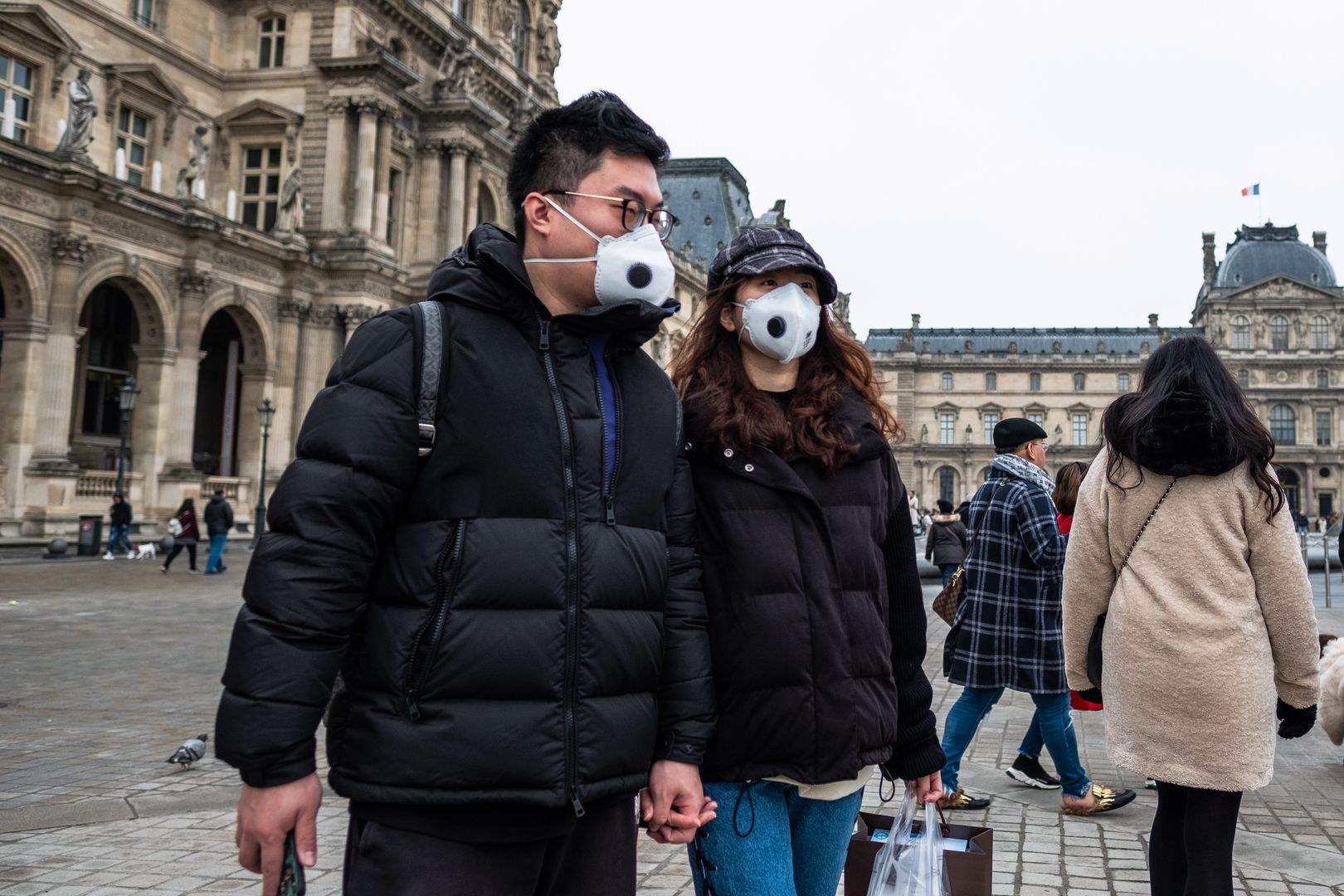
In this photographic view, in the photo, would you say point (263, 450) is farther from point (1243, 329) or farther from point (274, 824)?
point (1243, 329)

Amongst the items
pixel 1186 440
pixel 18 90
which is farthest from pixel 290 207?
pixel 1186 440

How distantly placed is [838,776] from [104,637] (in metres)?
11.5

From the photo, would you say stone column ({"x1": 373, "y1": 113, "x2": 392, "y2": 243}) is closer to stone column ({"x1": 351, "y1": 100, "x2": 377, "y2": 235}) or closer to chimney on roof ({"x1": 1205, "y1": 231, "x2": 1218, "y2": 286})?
stone column ({"x1": 351, "y1": 100, "x2": 377, "y2": 235})

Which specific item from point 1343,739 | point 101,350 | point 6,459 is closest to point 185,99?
point 101,350

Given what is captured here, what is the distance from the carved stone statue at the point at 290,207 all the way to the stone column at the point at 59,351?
6.84 meters

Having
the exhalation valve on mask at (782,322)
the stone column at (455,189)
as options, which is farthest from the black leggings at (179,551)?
the exhalation valve on mask at (782,322)

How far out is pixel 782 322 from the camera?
2975 mm

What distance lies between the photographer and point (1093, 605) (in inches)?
149

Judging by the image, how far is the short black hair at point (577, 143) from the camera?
259cm

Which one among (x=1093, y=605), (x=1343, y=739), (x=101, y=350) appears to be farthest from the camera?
(x=101, y=350)

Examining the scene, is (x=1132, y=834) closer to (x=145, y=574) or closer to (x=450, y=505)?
(x=450, y=505)

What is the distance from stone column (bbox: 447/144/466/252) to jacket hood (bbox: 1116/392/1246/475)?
32699mm

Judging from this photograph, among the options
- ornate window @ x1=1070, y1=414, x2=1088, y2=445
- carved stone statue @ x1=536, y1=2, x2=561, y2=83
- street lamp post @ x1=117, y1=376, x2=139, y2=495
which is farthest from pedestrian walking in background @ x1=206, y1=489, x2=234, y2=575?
ornate window @ x1=1070, y1=414, x2=1088, y2=445

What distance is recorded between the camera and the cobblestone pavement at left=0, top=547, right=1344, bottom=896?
15.0 feet
